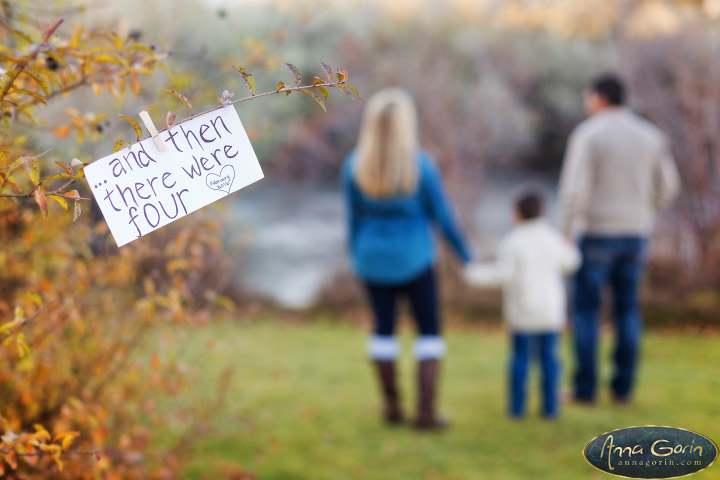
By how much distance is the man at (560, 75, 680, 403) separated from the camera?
3990 mm

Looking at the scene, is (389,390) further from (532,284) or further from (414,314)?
(532,284)

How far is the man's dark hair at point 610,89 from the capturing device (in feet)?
13.2

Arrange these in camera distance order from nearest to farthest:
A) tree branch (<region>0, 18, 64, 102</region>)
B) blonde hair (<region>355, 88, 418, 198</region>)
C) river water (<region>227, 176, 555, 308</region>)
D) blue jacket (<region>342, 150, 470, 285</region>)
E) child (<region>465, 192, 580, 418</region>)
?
tree branch (<region>0, 18, 64, 102</region>) → blonde hair (<region>355, 88, 418, 198</region>) → blue jacket (<region>342, 150, 470, 285</region>) → child (<region>465, 192, 580, 418</region>) → river water (<region>227, 176, 555, 308</region>)

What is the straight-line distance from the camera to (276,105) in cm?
1058

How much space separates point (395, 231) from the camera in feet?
12.1

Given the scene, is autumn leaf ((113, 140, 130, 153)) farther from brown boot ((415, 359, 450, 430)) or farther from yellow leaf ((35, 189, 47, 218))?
brown boot ((415, 359, 450, 430))

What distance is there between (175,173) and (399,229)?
2.33 metres

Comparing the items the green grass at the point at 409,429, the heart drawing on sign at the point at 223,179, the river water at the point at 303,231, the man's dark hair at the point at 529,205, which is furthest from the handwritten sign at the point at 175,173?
the river water at the point at 303,231

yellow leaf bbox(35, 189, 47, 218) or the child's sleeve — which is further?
the child's sleeve

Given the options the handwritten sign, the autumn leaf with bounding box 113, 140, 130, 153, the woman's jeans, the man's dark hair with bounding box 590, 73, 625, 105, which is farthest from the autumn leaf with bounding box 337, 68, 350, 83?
the man's dark hair with bounding box 590, 73, 625, 105

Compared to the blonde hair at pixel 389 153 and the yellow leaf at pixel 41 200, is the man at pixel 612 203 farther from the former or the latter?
the yellow leaf at pixel 41 200

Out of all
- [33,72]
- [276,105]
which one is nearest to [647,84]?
[276,105]

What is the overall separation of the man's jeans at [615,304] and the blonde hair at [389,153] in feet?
4.11

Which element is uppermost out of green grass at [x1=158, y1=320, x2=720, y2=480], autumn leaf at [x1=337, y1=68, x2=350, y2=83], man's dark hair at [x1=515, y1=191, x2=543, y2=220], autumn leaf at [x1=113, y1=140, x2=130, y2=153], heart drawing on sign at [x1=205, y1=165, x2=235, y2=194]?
autumn leaf at [x1=113, y1=140, x2=130, y2=153]
